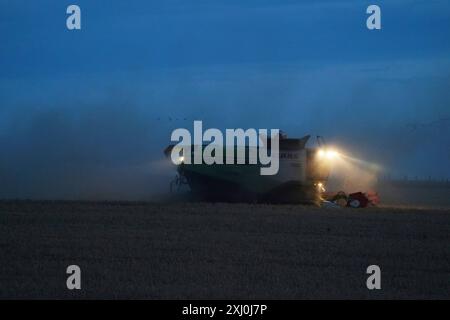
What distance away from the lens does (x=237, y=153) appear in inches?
1083

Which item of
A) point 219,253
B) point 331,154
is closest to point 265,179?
point 331,154

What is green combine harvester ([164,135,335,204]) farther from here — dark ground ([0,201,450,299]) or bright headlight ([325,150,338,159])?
dark ground ([0,201,450,299])

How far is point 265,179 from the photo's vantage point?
2778 centimetres

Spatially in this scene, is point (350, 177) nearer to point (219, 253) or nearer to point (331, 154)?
point (331, 154)

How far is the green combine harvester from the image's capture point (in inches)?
1085

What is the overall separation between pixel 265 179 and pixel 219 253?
14605 mm

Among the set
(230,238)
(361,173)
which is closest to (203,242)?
(230,238)

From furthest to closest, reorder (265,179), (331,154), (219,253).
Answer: (331,154), (265,179), (219,253)

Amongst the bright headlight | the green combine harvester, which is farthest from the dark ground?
the bright headlight

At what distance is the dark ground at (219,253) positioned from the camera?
405 inches
